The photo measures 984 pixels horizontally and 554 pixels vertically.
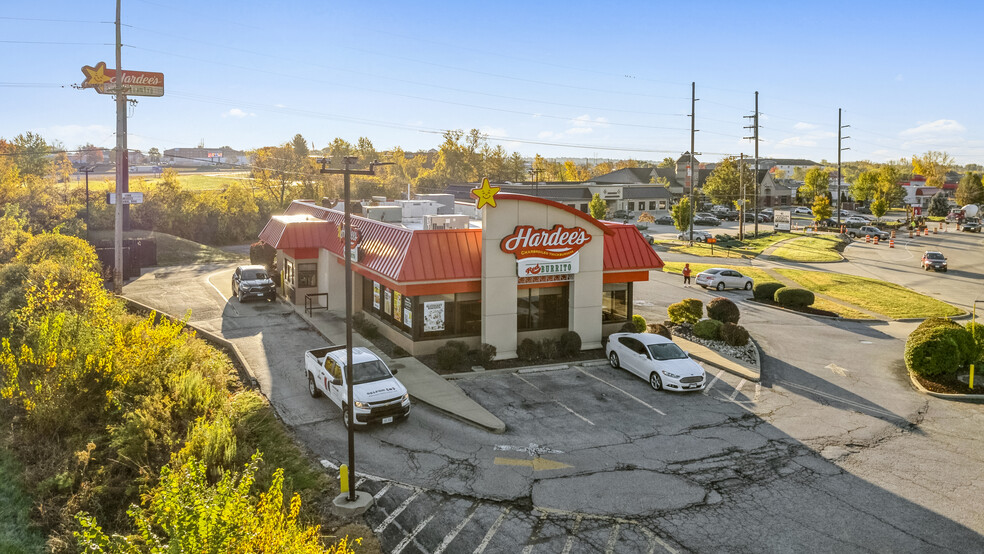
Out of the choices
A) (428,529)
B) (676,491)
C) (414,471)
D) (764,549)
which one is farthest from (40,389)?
(764,549)

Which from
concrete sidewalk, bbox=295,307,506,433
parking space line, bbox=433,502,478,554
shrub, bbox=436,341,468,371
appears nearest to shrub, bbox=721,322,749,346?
shrub, bbox=436,341,468,371

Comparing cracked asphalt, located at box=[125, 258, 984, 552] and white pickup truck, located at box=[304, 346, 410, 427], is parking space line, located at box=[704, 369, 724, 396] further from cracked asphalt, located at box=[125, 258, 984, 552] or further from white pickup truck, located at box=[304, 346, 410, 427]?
white pickup truck, located at box=[304, 346, 410, 427]

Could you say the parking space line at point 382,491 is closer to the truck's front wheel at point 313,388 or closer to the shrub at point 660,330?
the truck's front wheel at point 313,388

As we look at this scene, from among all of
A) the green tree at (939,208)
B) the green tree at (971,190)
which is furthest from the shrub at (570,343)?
the green tree at (971,190)

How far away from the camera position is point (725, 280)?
4366 centimetres

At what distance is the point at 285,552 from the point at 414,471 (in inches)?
311

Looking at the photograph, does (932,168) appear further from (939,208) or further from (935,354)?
(935,354)

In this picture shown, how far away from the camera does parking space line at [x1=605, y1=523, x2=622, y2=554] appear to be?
13.1 metres

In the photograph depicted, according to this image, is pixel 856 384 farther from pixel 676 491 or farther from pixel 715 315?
pixel 676 491

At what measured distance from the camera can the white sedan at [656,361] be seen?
2256cm

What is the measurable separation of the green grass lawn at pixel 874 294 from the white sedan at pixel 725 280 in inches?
176

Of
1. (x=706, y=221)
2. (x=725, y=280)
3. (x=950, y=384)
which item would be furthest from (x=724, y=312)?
(x=706, y=221)

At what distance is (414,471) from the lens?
1650 cm

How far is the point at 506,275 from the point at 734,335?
1055 cm
